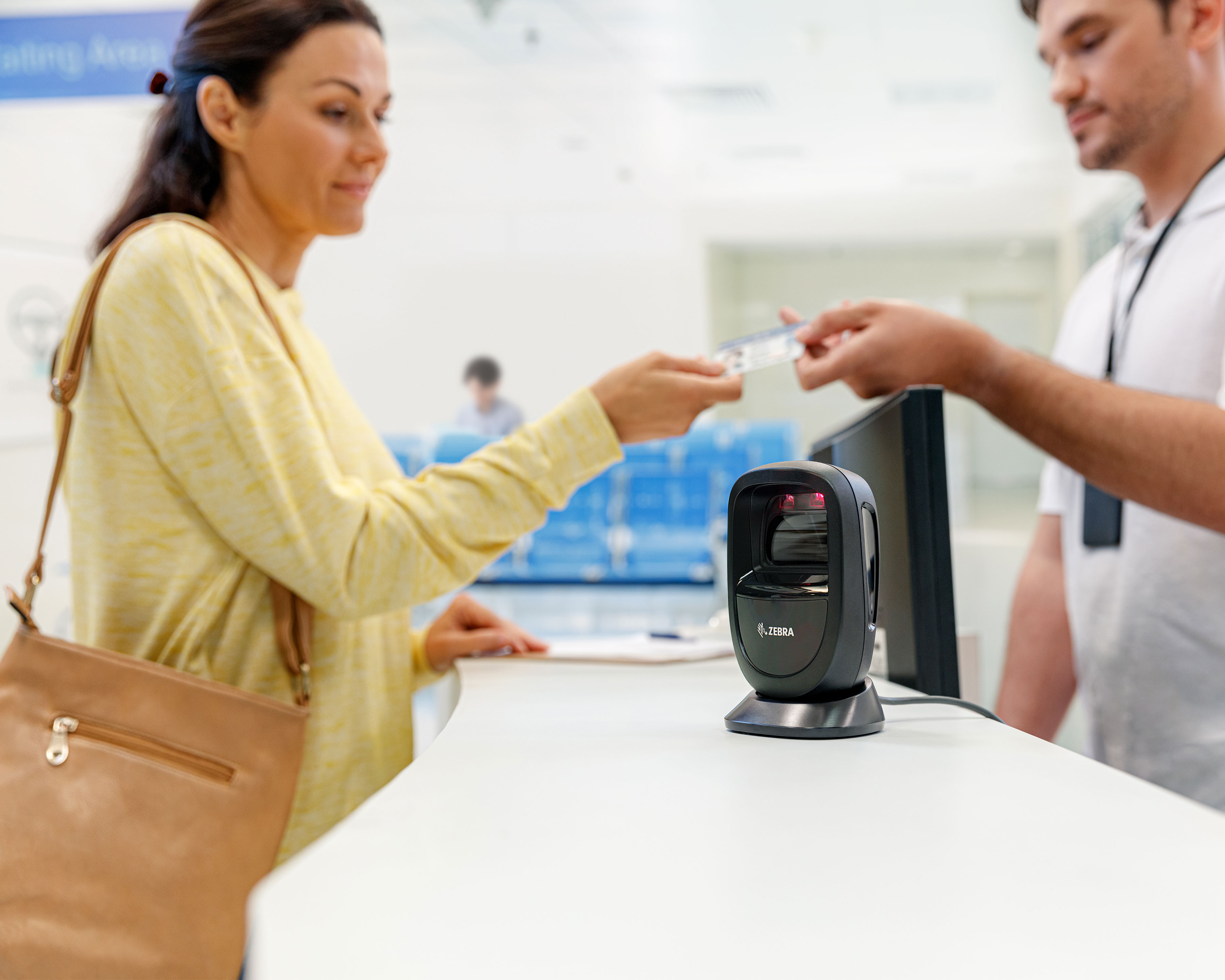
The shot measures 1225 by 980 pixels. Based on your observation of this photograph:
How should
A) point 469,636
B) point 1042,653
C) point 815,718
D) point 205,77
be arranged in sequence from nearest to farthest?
point 815,718, point 205,77, point 469,636, point 1042,653

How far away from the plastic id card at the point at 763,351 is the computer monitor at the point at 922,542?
0.19 meters

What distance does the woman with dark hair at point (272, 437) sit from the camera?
1002 mm

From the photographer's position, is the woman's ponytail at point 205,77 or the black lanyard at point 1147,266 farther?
the black lanyard at point 1147,266

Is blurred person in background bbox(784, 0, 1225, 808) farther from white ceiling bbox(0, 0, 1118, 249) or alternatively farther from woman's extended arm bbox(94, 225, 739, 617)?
white ceiling bbox(0, 0, 1118, 249)

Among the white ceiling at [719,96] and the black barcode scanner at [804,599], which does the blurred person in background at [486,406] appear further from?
the black barcode scanner at [804,599]

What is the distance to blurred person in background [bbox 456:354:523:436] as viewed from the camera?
7.34 metres

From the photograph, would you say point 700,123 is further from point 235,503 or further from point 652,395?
point 235,503

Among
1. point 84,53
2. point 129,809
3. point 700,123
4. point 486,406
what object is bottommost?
point 486,406

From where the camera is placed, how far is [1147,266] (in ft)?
4.54

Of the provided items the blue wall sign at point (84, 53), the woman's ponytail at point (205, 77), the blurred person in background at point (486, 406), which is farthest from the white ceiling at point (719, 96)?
the woman's ponytail at point (205, 77)

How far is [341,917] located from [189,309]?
69cm

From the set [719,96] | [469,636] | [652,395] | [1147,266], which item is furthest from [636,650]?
[719,96]

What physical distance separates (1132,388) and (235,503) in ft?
3.28

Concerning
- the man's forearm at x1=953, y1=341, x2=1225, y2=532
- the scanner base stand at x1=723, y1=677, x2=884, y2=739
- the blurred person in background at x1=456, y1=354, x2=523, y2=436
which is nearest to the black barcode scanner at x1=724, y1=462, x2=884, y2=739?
the scanner base stand at x1=723, y1=677, x2=884, y2=739
